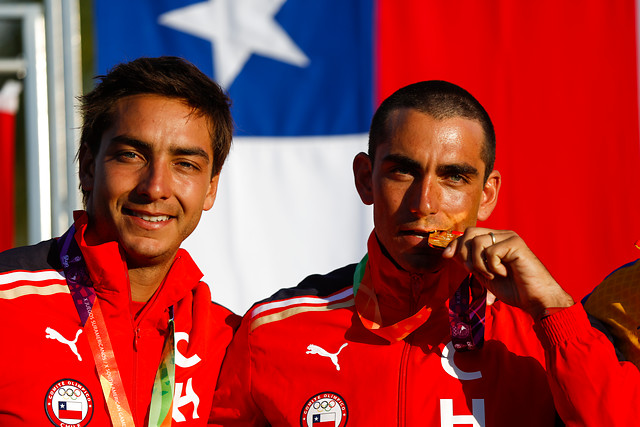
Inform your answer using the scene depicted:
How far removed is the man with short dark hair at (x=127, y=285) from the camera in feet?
8.83

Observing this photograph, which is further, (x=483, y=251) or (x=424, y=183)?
(x=424, y=183)

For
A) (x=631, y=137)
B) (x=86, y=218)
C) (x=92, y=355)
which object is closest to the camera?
(x=92, y=355)

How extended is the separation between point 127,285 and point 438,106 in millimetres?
1277

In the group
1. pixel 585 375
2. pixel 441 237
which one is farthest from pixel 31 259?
pixel 585 375

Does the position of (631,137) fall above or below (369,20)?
below

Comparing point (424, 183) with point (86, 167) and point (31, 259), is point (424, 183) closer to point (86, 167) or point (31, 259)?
point (86, 167)

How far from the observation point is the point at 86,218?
303 centimetres

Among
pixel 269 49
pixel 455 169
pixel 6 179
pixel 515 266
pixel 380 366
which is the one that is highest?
pixel 269 49

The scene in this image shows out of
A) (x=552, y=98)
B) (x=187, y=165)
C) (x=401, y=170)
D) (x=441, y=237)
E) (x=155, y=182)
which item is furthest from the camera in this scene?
(x=552, y=98)

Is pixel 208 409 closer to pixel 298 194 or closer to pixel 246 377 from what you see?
pixel 246 377

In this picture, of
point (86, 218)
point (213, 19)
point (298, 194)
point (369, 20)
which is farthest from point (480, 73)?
point (86, 218)

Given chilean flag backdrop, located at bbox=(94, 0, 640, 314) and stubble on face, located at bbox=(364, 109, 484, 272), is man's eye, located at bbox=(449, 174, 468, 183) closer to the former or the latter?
stubble on face, located at bbox=(364, 109, 484, 272)

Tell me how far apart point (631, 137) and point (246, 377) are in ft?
11.0

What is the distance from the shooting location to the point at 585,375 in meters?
2.29
